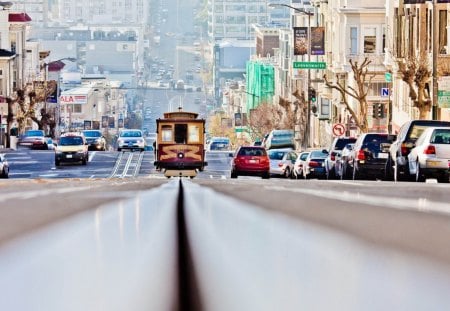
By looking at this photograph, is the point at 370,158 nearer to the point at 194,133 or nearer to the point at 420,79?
the point at 420,79

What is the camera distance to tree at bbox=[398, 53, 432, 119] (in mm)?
56750

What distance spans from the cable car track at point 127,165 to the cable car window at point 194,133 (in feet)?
13.6

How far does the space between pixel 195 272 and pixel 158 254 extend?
2.26 feet

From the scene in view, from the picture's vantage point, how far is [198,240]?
5.91m

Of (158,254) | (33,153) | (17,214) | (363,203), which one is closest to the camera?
(158,254)

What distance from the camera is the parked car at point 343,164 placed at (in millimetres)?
38562

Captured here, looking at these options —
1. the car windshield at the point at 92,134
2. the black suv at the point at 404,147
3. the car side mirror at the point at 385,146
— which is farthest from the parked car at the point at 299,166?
the car windshield at the point at 92,134

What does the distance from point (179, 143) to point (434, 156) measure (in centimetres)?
3072

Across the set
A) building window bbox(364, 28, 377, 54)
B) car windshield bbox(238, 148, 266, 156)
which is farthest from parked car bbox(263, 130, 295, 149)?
car windshield bbox(238, 148, 266, 156)

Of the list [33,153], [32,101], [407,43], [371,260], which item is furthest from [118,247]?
[32,101]

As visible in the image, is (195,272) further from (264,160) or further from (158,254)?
(264,160)

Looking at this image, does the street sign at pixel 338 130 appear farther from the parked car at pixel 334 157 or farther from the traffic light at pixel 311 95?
the parked car at pixel 334 157

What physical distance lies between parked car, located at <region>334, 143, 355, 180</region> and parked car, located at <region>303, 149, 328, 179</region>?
18.1 feet

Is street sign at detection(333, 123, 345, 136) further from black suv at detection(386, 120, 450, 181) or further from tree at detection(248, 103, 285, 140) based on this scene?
tree at detection(248, 103, 285, 140)
